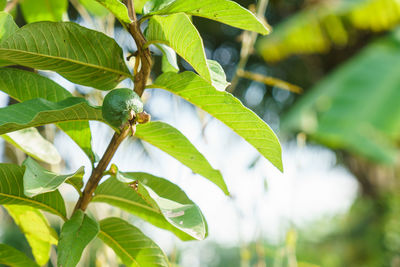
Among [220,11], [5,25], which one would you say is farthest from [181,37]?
[5,25]

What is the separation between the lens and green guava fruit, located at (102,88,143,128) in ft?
1.01

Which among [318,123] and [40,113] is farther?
[318,123]

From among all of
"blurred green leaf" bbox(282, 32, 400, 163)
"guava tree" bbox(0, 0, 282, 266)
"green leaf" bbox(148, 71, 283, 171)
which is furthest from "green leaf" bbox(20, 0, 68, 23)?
"blurred green leaf" bbox(282, 32, 400, 163)

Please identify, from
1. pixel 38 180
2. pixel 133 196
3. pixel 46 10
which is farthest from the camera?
pixel 46 10

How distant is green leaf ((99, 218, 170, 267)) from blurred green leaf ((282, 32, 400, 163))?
3.13 meters

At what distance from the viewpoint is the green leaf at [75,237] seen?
30 centimetres

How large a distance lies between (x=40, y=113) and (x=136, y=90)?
87 millimetres

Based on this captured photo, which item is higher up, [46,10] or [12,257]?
[46,10]

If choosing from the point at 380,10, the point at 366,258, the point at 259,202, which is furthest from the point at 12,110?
the point at 366,258

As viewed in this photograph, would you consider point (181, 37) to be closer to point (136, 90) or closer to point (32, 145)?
point (136, 90)

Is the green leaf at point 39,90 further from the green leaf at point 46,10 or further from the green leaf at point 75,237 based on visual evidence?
the green leaf at point 46,10

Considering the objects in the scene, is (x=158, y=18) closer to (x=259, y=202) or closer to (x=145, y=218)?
(x=145, y=218)

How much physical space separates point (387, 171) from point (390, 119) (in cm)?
313

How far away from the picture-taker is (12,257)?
384 mm
